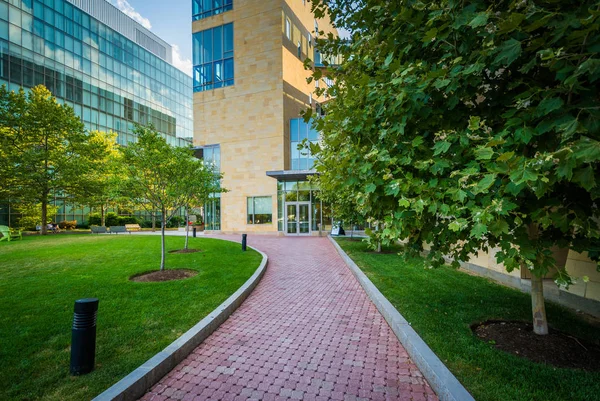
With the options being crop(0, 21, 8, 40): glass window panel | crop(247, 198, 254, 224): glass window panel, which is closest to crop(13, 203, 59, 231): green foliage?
crop(0, 21, 8, 40): glass window panel

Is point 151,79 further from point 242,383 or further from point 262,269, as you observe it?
point 242,383

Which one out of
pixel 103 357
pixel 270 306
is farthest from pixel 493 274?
pixel 103 357

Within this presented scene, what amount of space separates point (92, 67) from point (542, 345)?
57.0 m

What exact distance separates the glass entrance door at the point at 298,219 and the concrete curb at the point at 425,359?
21311mm

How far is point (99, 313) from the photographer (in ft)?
18.2

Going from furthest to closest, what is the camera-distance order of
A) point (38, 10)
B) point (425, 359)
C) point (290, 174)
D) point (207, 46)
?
point (38, 10), point (207, 46), point (290, 174), point (425, 359)

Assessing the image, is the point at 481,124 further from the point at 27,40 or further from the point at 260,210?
the point at 27,40

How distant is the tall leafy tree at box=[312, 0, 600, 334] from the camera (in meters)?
2.30

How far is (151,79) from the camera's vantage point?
179 feet

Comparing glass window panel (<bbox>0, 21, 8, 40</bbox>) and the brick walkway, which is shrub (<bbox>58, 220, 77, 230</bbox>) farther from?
the brick walkway

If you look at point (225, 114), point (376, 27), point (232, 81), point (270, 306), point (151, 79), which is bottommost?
point (270, 306)

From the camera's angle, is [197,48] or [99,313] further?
[197,48]

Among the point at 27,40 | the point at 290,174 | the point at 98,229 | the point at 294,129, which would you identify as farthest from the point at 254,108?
the point at 27,40

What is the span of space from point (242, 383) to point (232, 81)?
30989mm
